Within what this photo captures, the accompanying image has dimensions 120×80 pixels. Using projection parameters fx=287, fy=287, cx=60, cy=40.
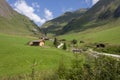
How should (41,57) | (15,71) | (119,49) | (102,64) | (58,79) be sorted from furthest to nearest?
(119,49)
(41,57)
(15,71)
(102,64)
(58,79)

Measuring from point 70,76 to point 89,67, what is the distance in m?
2.03

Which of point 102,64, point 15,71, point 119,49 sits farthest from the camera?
point 119,49

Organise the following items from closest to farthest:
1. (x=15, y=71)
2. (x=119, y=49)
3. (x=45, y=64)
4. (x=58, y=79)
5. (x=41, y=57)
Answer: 1. (x=58, y=79)
2. (x=15, y=71)
3. (x=45, y=64)
4. (x=41, y=57)
5. (x=119, y=49)

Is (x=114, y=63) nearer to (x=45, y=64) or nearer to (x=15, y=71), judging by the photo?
(x=15, y=71)

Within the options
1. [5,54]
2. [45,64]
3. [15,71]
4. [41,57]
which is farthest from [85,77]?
[5,54]

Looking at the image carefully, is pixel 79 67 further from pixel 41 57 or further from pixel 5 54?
pixel 5 54

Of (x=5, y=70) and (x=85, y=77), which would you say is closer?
(x=85, y=77)

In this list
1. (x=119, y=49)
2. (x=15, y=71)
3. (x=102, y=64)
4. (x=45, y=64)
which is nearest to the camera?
(x=102, y=64)

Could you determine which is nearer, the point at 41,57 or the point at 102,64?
the point at 102,64

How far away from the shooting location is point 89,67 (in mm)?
27703

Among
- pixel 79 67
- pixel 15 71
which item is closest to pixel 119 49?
pixel 15 71

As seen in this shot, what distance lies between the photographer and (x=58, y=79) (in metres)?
25.3

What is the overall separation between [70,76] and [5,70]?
3440 centimetres

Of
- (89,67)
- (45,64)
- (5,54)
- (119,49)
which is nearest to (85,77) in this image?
(89,67)
